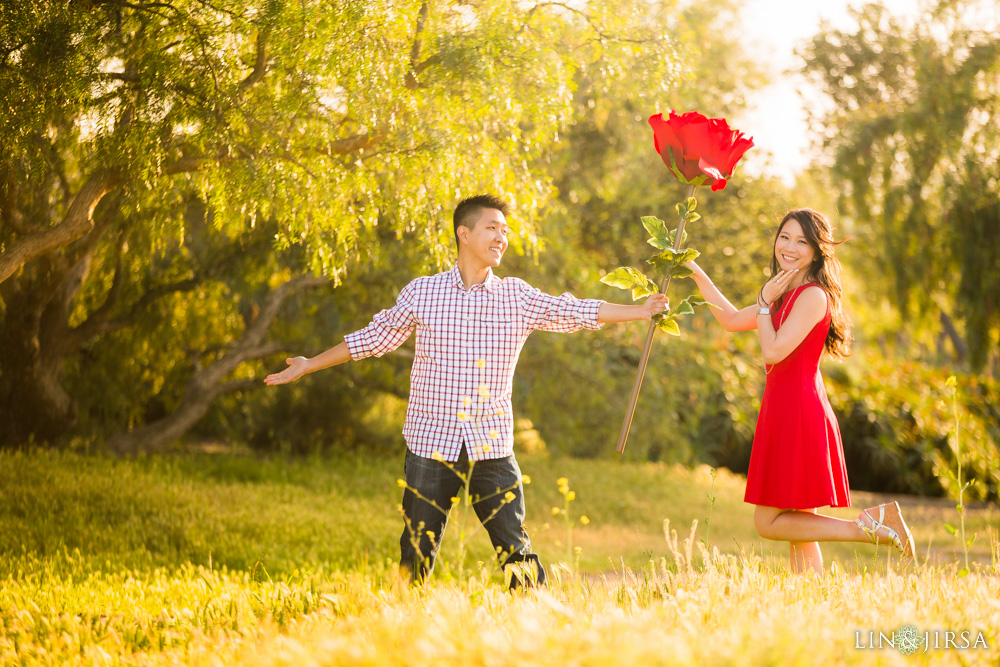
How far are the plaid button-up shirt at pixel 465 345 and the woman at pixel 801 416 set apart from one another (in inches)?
30.6

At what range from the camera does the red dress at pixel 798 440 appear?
12.4 feet

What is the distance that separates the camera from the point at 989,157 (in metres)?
9.45

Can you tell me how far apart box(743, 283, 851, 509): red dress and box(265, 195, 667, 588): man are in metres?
0.96

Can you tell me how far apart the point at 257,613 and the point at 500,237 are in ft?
7.04

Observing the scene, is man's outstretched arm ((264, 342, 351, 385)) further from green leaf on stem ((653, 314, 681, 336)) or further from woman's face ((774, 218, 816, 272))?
woman's face ((774, 218, 816, 272))

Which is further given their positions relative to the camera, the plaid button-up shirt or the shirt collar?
the shirt collar

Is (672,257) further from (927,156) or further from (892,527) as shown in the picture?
(927,156)

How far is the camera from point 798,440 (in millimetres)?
3816

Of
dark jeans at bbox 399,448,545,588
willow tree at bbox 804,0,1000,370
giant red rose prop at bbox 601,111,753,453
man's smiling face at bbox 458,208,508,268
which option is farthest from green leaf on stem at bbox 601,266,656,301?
willow tree at bbox 804,0,1000,370

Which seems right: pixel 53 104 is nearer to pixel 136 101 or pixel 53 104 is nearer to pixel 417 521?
pixel 136 101

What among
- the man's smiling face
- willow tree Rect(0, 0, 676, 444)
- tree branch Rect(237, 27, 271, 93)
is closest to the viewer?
the man's smiling face

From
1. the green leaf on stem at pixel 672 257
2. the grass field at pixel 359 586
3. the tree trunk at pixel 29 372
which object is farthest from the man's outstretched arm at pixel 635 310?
the tree trunk at pixel 29 372

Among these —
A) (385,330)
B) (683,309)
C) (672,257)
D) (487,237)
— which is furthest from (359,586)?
(672,257)

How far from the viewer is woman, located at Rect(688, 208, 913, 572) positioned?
3.76 m
